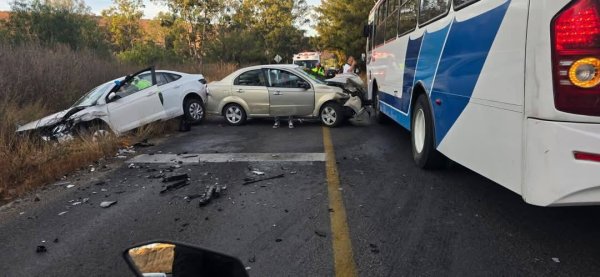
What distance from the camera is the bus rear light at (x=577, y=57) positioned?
2.61m

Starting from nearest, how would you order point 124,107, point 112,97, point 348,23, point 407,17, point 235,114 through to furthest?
point 407,17 → point 112,97 → point 124,107 → point 235,114 → point 348,23

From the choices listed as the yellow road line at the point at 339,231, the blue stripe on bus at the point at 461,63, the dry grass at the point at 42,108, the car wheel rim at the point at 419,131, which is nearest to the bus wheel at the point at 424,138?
the car wheel rim at the point at 419,131

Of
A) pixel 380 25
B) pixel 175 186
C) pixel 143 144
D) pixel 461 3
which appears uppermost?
pixel 380 25

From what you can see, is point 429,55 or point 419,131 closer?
point 429,55

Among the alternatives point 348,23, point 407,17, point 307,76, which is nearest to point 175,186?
point 407,17

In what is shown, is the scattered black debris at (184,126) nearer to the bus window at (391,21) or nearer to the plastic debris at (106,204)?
the bus window at (391,21)

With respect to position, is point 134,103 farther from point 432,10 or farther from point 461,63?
point 461,63

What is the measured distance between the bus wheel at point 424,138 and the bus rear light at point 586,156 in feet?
9.23

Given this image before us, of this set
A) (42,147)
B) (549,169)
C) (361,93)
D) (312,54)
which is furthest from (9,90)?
(312,54)

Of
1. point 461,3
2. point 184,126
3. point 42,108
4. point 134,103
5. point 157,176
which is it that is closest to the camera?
point 461,3

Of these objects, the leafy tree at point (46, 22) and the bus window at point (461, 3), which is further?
the leafy tree at point (46, 22)

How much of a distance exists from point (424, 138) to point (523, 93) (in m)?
2.94

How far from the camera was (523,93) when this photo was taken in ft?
9.95

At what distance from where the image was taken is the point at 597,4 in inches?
101
